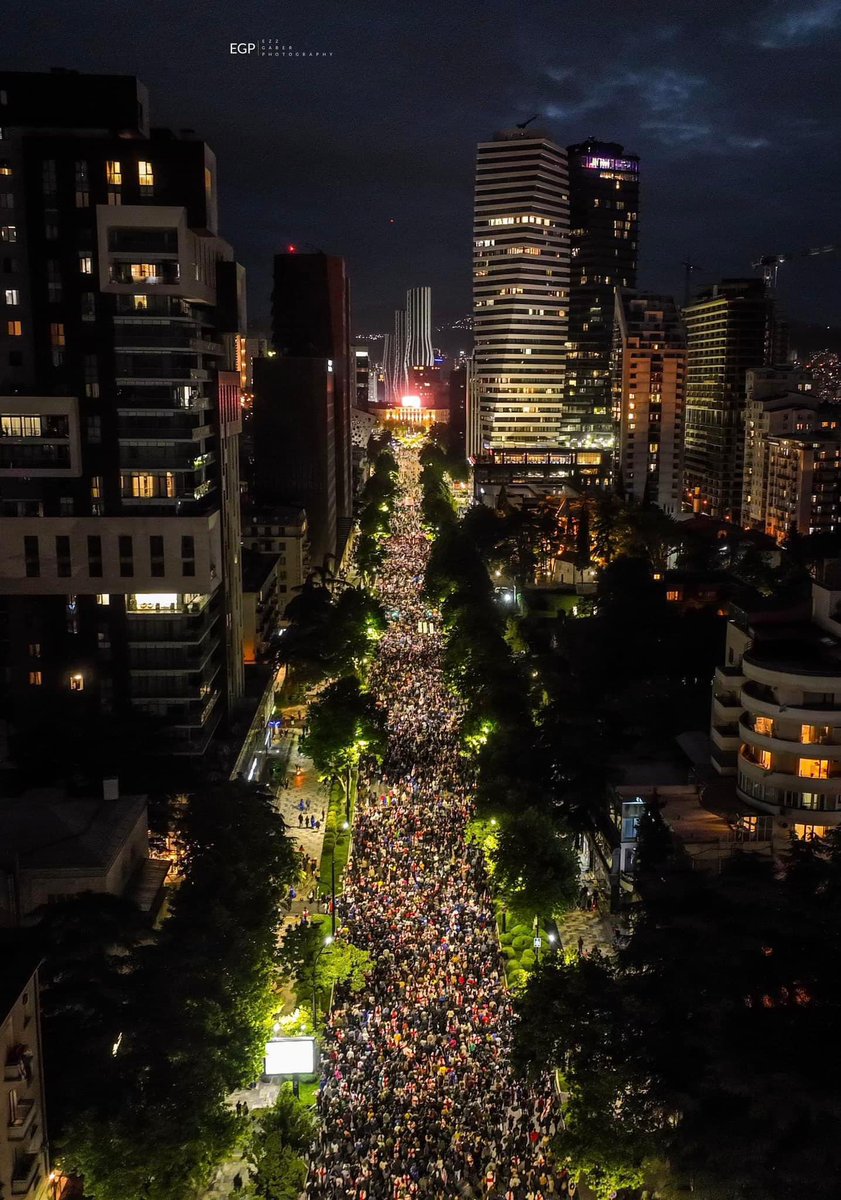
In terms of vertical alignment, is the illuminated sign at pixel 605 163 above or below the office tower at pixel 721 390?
above

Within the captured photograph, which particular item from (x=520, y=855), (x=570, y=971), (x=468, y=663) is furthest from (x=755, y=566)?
(x=570, y=971)

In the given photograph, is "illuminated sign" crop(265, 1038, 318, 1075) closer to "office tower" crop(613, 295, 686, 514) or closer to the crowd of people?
Result: the crowd of people

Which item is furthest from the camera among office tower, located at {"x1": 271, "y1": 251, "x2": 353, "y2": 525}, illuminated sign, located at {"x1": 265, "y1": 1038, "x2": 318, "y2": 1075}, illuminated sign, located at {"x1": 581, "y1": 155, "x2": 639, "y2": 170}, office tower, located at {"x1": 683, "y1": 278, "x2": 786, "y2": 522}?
illuminated sign, located at {"x1": 581, "y1": 155, "x2": 639, "y2": 170}

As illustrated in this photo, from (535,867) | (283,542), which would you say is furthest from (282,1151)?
(283,542)

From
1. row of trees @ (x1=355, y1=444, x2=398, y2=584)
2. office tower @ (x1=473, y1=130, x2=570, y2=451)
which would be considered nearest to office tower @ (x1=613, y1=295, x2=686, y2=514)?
office tower @ (x1=473, y1=130, x2=570, y2=451)

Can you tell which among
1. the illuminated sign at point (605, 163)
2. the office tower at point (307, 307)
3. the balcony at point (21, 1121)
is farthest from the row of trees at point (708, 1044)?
the illuminated sign at point (605, 163)

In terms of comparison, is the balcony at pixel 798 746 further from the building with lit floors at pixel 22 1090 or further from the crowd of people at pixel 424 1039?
the building with lit floors at pixel 22 1090
